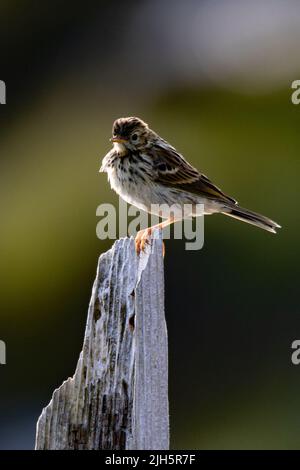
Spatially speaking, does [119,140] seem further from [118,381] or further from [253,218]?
[118,381]

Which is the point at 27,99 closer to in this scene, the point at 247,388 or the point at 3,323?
the point at 3,323

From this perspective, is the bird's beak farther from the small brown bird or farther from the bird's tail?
the bird's tail

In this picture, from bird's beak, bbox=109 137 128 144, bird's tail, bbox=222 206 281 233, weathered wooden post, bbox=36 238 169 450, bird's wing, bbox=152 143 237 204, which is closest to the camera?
weathered wooden post, bbox=36 238 169 450

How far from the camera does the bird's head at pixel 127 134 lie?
743cm

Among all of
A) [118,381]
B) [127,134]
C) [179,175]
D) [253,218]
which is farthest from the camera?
[179,175]

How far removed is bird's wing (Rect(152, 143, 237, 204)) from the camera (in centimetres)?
760

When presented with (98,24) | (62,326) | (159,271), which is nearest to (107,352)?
(159,271)

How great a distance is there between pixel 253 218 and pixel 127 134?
44.7 inches

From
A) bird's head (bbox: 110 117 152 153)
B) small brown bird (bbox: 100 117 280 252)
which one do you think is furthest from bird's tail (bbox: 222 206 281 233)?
bird's head (bbox: 110 117 152 153)

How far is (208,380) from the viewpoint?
780cm

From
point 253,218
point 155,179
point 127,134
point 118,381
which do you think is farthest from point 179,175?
point 118,381

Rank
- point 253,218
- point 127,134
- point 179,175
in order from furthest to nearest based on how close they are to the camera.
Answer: point 179,175, point 127,134, point 253,218

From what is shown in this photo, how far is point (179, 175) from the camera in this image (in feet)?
25.1

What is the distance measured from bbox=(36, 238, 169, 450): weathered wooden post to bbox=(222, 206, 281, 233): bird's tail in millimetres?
3690
